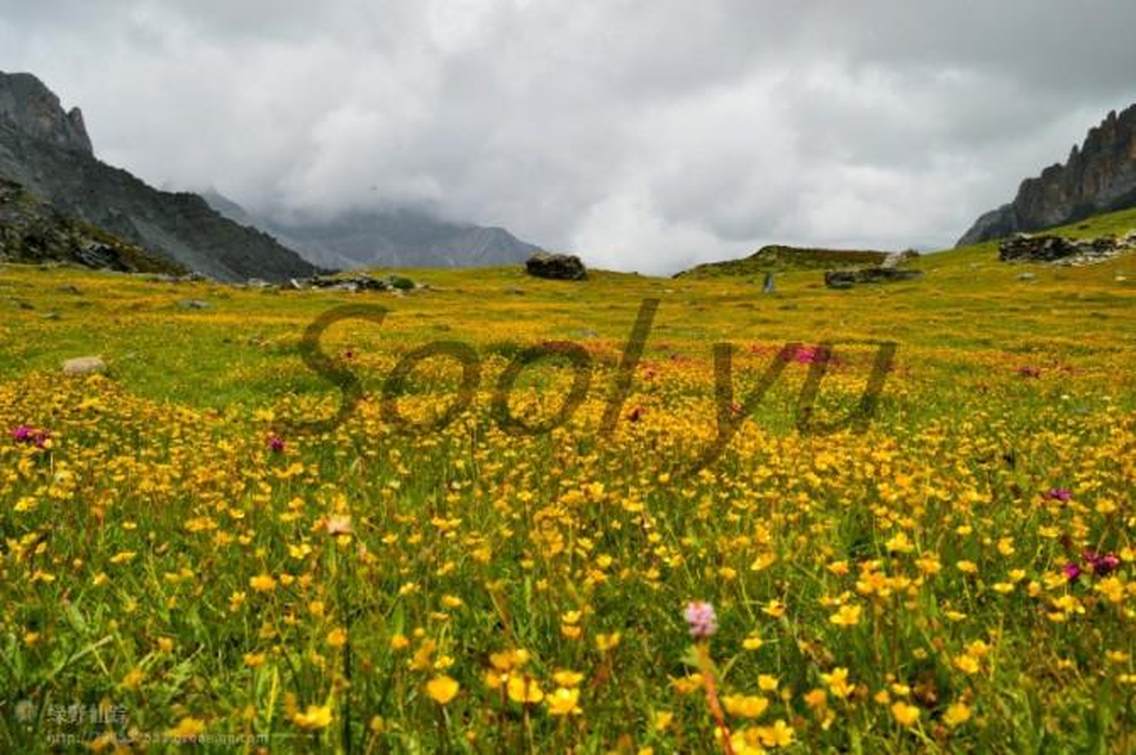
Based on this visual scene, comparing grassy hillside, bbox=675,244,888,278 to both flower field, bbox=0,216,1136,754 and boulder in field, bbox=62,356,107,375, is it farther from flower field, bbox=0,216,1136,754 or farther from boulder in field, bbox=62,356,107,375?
flower field, bbox=0,216,1136,754

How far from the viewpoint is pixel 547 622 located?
4984 mm

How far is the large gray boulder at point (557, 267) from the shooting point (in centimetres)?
10244

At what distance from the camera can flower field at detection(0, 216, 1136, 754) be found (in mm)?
3590

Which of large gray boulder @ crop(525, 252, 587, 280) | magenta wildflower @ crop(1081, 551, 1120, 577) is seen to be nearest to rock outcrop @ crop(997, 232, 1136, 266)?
large gray boulder @ crop(525, 252, 587, 280)

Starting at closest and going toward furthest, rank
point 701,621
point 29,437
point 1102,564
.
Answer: point 701,621 → point 1102,564 → point 29,437

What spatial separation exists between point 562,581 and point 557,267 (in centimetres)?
9927

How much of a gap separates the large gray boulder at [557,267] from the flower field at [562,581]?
8756cm

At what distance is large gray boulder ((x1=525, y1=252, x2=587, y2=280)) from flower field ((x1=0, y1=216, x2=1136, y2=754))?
87.6m

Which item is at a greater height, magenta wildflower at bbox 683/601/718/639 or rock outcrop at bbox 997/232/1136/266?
rock outcrop at bbox 997/232/1136/266

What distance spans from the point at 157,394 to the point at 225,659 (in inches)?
607

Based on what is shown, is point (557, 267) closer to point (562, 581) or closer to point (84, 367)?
point (84, 367)

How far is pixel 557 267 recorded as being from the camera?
10331 cm

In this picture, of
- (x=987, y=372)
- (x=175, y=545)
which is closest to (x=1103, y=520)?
(x=175, y=545)

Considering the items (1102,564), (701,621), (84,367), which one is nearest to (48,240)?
(84,367)
